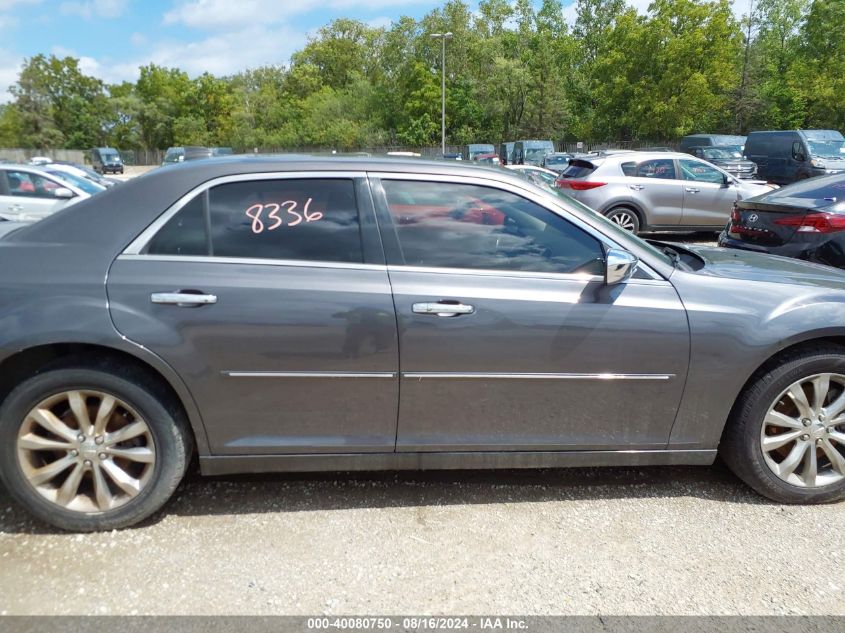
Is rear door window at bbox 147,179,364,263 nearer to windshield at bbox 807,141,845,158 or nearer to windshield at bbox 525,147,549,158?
windshield at bbox 807,141,845,158

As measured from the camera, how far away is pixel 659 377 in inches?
111

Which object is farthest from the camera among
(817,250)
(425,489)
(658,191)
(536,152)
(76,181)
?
(536,152)

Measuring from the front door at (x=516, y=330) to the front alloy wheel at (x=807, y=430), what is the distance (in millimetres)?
556

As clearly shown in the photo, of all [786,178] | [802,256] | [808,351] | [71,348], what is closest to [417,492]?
[71,348]

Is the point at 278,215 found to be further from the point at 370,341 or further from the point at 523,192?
the point at 523,192

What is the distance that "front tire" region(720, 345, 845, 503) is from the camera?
289cm

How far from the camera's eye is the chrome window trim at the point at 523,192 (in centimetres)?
291

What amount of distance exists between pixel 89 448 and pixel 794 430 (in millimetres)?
3269

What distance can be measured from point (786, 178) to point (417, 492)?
19.9 m

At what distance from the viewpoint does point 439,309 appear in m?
2.70

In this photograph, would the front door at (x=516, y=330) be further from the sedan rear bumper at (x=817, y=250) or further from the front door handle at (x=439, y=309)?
the sedan rear bumper at (x=817, y=250)

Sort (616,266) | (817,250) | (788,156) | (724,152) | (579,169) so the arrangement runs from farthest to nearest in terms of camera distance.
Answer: (724,152) < (788,156) < (579,169) < (817,250) < (616,266)

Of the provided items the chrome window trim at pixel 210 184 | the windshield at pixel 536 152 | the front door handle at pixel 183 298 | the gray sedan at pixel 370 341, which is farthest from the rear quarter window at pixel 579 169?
the windshield at pixel 536 152

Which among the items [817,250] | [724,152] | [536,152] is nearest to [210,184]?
[817,250]
